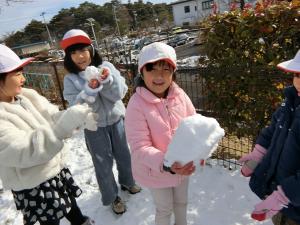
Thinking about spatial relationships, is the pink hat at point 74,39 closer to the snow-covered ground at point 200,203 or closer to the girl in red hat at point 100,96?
the girl in red hat at point 100,96

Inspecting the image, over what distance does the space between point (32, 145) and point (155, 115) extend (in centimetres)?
85

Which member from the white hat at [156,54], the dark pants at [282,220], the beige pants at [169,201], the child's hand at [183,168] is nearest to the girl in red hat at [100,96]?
the white hat at [156,54]

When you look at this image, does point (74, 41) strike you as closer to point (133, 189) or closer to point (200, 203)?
point (133, 189)

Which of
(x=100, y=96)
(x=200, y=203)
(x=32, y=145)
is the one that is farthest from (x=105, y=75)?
(x=200, y=203)

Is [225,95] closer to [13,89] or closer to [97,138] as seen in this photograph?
[97,138]

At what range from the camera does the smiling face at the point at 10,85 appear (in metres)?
1.97

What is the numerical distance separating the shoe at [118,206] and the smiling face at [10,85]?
5.35 ft

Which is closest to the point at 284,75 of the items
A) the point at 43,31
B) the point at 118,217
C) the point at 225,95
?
the point at 225,95

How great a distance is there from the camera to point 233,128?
344 cm

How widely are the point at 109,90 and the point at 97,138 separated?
489 millimetres

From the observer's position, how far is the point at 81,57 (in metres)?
2.66

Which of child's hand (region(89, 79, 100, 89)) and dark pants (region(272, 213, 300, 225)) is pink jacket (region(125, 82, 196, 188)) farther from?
dark pants (region(272, 213, 300, 225))

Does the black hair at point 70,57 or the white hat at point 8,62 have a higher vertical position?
the white hat at point 8,62

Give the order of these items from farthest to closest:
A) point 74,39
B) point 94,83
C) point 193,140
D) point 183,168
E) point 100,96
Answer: point 100,96, point 74,39, point 94,83, point 183,168, point 193,140
